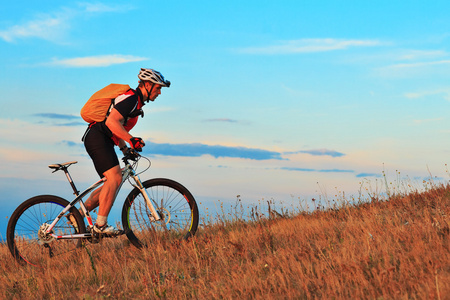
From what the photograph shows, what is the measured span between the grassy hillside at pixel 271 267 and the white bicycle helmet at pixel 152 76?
2.77m

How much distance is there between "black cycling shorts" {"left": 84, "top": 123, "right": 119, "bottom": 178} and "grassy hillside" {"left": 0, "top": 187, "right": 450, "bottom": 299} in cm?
148

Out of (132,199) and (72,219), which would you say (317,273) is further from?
(72,219)

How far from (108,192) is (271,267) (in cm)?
303

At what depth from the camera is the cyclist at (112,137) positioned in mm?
7219

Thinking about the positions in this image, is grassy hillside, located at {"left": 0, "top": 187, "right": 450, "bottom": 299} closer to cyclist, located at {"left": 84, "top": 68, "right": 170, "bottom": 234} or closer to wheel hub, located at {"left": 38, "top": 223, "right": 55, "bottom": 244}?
wheel hub, located at {"left": 38, "top": 223, "right": 55, "bottom": 244}

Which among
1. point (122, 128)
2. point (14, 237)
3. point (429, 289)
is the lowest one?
point (429, 289)

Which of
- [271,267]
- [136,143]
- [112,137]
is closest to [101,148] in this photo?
[112,137]

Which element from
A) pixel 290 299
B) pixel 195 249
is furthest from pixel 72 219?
pixel 290 299

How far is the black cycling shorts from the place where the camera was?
24.1 feet

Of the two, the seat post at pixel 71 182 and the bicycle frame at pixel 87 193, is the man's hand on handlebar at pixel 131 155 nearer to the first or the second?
the bicycle frame at pixel 87 193

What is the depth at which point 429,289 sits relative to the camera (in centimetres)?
457

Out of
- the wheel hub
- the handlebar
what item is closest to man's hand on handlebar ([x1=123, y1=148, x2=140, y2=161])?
the handlebar

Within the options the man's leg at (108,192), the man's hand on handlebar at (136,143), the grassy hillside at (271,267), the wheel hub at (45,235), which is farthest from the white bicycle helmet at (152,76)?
the wheel hub at (45,235)

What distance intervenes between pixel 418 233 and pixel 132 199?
15.3 feet
